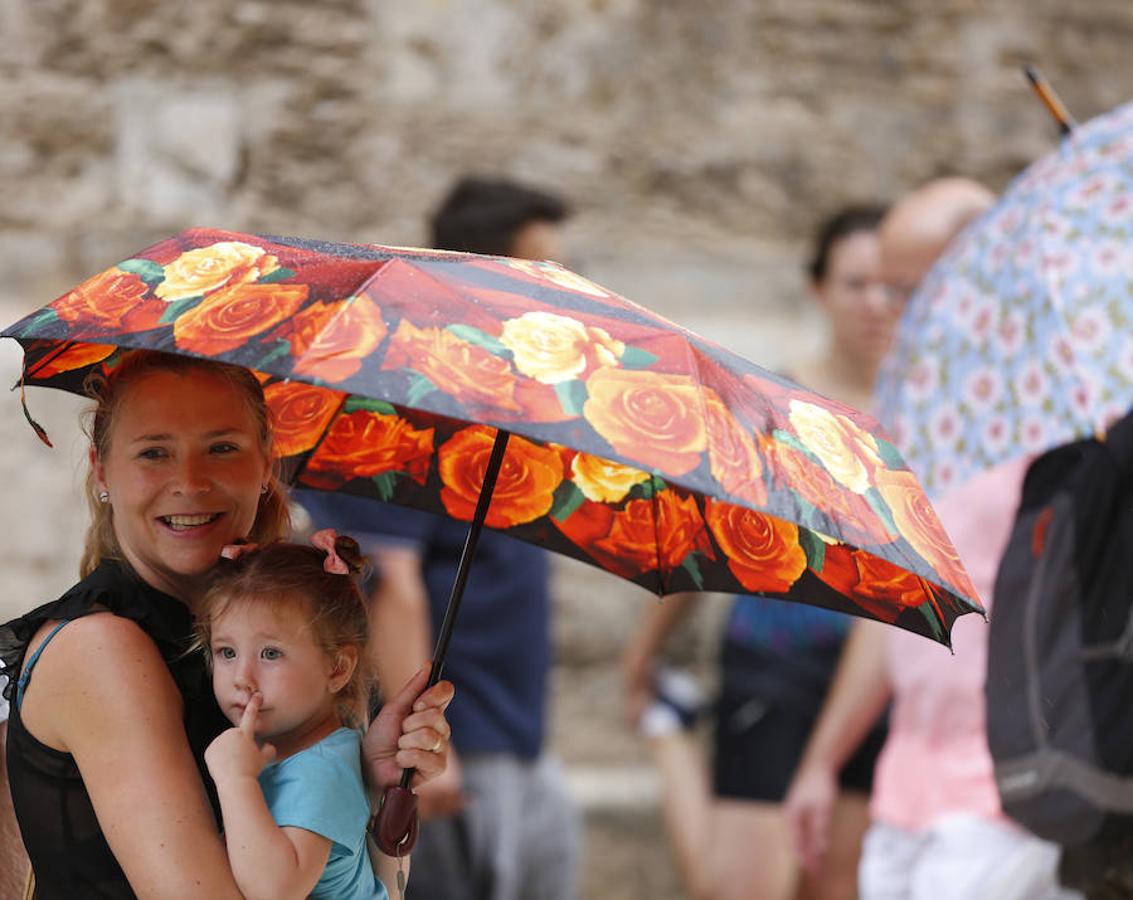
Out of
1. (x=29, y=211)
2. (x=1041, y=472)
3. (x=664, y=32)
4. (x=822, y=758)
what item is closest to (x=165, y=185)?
(x=29, y=211)

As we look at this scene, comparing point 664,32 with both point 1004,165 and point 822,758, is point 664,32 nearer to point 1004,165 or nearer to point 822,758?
point 1004,165

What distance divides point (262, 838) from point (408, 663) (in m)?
1.82

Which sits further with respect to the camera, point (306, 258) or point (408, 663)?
point (408, 663)

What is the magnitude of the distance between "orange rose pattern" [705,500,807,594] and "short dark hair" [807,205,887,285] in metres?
2.31

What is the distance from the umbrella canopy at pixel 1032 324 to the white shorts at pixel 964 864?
683mm

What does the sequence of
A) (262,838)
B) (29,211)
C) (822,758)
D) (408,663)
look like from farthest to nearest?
(29,211)
(822,758)
(408,663)
(262,838)

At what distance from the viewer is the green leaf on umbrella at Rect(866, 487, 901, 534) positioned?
1.93 m

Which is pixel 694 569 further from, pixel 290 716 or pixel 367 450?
pixel 290 716

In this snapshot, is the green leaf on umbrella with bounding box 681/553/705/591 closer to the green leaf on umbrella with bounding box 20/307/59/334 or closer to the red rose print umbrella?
the red rose print umbrella

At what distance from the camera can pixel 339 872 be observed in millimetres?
1973

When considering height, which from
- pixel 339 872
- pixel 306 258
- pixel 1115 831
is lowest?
pixel 1115 831

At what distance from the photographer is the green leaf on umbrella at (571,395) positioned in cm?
175

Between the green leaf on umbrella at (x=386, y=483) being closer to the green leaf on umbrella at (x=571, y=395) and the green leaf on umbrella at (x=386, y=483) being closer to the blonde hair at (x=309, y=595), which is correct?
the blonde hair at (x=309, y=595)

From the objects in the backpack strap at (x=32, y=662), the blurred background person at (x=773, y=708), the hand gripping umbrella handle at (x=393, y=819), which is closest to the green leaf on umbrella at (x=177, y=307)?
the backpack strap at (x=32, y=662)
